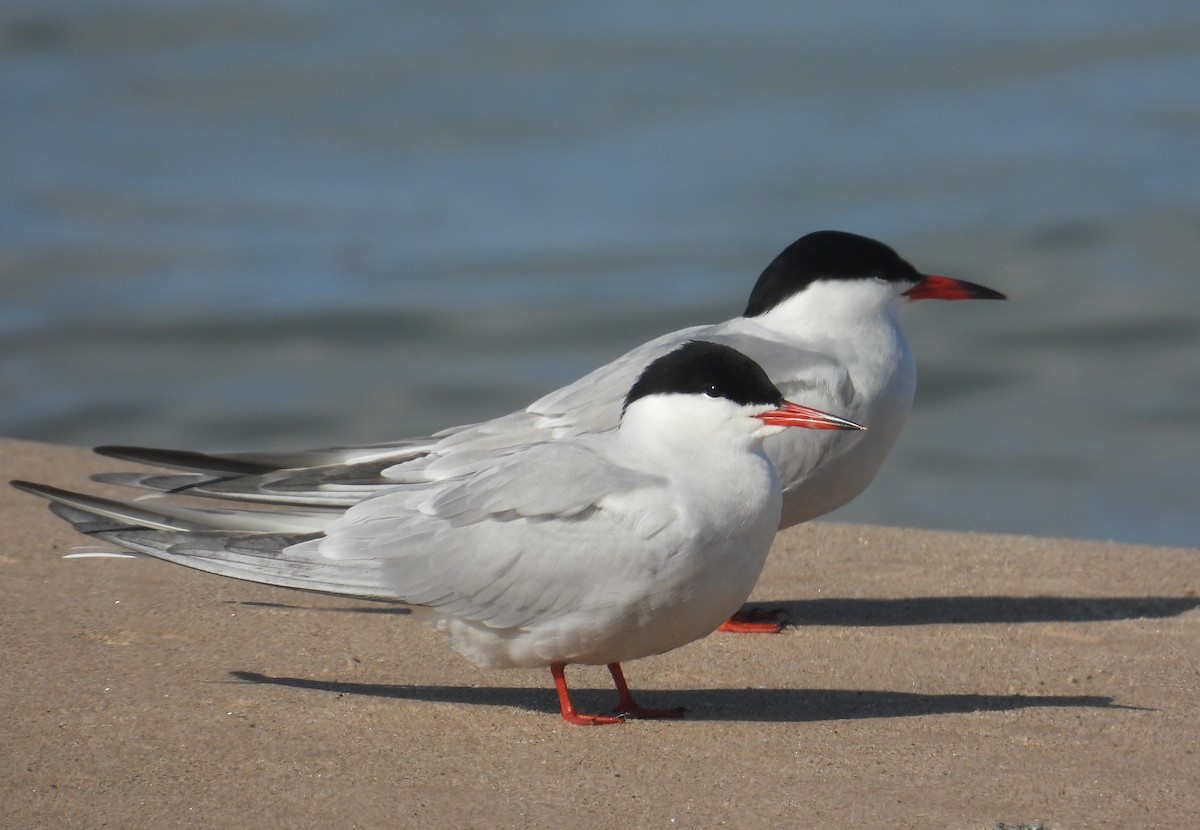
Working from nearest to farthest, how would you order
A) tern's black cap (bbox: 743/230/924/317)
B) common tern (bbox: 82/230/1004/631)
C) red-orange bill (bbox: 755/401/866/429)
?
red-orange bill (bbox: 755/401/866/429), common tern (bbox: 82/230/1004/631), tern's black cap (bbox: 743/230/924/317)

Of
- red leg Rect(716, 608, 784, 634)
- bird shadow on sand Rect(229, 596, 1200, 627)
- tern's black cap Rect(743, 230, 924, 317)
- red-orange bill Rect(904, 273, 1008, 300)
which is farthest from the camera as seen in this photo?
red-orange bill Rect(904, 273, 1008, 300)

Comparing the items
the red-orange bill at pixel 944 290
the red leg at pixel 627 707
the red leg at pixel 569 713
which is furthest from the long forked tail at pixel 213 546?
the red-orange bill at pixel 944 290

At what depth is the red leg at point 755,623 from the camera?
175 inches

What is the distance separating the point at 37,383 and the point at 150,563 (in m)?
7.27

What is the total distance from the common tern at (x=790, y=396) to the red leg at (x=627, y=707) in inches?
26.4

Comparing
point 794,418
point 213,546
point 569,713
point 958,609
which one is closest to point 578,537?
point 569,713

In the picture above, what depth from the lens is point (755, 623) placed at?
4.50m

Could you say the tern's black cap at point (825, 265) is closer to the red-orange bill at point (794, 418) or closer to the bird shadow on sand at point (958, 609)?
the bird shadow on sand at point (958, 609)

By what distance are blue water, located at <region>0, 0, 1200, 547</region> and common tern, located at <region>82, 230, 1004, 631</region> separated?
14.3ft

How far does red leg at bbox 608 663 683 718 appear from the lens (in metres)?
3.69

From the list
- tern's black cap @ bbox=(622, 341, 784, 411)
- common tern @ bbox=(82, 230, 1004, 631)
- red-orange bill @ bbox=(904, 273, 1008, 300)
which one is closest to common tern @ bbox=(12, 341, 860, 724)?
tern's black cap @ bbox=(622, 341, 784, 411)

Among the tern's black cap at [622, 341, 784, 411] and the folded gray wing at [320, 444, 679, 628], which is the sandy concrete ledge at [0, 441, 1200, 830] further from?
the tern's black cap at [622, 341, 784, 411]

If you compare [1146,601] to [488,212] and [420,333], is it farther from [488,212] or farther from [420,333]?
[488,212]

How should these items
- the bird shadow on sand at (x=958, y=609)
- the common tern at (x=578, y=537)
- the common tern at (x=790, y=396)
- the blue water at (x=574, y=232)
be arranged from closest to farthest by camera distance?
the common tern at (x=578, y=537), the common tern at (x=790, y=396), the bird shadow on sand at (x=958, y=609), the blue water at (x=574, y=232)
